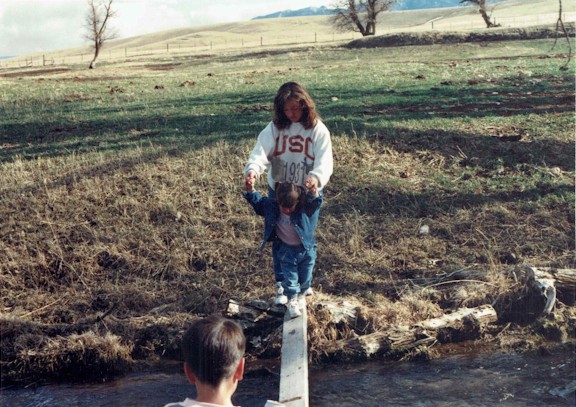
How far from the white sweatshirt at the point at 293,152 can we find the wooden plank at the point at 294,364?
1.06 meters

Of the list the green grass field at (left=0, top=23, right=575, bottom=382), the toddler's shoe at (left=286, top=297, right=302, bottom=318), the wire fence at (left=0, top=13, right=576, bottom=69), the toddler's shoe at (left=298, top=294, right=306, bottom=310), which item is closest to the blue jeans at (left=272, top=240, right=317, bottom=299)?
the toddler's shoe at (left=286, top=297, right=302, bottom=318)

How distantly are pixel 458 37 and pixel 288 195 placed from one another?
32028 mm

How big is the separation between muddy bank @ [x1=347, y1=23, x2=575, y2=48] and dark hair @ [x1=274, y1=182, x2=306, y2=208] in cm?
2902

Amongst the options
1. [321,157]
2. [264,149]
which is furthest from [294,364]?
[264,149]

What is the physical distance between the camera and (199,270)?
7105mm

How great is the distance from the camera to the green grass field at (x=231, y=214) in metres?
6.34

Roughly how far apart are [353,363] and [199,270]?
2226 millimetres

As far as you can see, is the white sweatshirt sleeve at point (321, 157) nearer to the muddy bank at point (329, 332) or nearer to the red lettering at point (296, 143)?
the red lettering at point (296, 143)

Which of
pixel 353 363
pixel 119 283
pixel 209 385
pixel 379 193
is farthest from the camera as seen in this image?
pixel 379 193

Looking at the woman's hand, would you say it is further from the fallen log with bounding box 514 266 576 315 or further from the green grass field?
the fallen log with bounding box 514 266 576 315

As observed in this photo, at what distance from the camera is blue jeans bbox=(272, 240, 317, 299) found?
5.35 meters

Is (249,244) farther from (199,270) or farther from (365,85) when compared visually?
(365,85)

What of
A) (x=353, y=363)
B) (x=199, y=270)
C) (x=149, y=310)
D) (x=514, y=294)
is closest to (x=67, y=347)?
(x=149, y=310)

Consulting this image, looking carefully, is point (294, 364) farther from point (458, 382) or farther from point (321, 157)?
point (321, 157)
